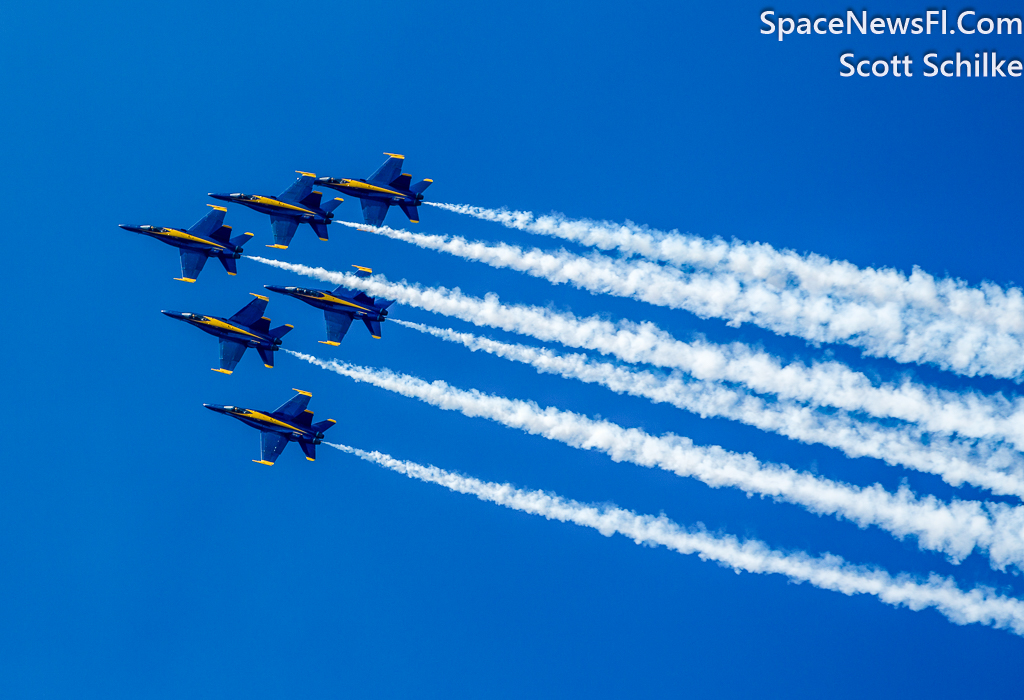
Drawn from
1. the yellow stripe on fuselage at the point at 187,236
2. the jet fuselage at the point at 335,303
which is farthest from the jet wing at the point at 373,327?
the yellow stripe on fuselage at the point at 187,236

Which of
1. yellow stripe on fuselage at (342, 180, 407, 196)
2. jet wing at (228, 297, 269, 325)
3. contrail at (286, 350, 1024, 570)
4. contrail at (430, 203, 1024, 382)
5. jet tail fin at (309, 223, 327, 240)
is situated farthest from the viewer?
jet tail fin at (309, 223, 327, 240)

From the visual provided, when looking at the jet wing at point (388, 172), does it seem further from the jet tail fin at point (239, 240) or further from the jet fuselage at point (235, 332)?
the jet fuselage at point (235, 332)

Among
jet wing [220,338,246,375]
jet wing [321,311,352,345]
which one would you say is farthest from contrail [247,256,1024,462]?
jet wing [220,338,246,375]

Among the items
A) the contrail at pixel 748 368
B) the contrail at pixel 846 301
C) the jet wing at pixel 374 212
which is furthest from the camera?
the jet wing at pixel 374 212

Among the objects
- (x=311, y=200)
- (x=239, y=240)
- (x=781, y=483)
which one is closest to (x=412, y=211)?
(x=311, y=200)

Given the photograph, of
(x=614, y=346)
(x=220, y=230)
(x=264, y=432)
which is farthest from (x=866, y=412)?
(x=220, y=230)

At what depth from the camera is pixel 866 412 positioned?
37188mm

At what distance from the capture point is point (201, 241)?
141ft

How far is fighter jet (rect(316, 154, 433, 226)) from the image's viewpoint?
42.8 m

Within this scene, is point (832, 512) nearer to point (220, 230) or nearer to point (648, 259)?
point (648, 259)

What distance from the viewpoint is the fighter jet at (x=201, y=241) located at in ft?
141

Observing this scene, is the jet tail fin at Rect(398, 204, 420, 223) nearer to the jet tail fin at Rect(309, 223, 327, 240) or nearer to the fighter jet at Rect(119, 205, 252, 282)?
the jet tail fin at Rect(309, 223, 327, 240)

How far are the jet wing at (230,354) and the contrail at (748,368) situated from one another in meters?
7.25

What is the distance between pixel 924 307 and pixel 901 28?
16178 mm
